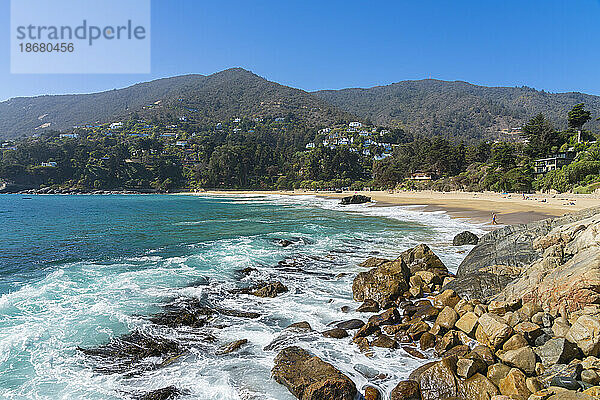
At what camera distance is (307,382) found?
6730mm

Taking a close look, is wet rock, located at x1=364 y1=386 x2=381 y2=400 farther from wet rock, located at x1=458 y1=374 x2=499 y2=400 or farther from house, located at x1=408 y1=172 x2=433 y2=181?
house, located at x1=408 y1=172 x2=433 y2=181

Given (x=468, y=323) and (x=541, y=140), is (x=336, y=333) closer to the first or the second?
(x=468, y=323)

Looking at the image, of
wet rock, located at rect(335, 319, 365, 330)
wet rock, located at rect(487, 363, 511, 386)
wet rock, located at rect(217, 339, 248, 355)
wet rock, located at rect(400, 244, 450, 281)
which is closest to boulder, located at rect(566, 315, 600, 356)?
wet rock, located at rect(487, 363, 511, 386)

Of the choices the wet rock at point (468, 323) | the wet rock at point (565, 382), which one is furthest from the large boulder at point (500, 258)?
the wet rock at point (565, 382)

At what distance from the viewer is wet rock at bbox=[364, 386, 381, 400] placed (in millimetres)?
6523

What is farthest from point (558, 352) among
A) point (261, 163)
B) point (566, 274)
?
point (261, 163)

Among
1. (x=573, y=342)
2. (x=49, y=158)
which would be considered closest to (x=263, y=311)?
(x=573, y=342)

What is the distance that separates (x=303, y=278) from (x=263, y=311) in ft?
12.7

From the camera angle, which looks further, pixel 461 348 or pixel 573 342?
pixel 461 348

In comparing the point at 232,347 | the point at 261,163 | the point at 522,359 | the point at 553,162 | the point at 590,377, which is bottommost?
the point at 232,347

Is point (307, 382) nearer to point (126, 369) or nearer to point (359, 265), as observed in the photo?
point (126, 369)

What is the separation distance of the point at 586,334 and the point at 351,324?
5.43 meters

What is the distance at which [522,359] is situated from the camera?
635cm

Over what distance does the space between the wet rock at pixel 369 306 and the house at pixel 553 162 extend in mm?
64290
